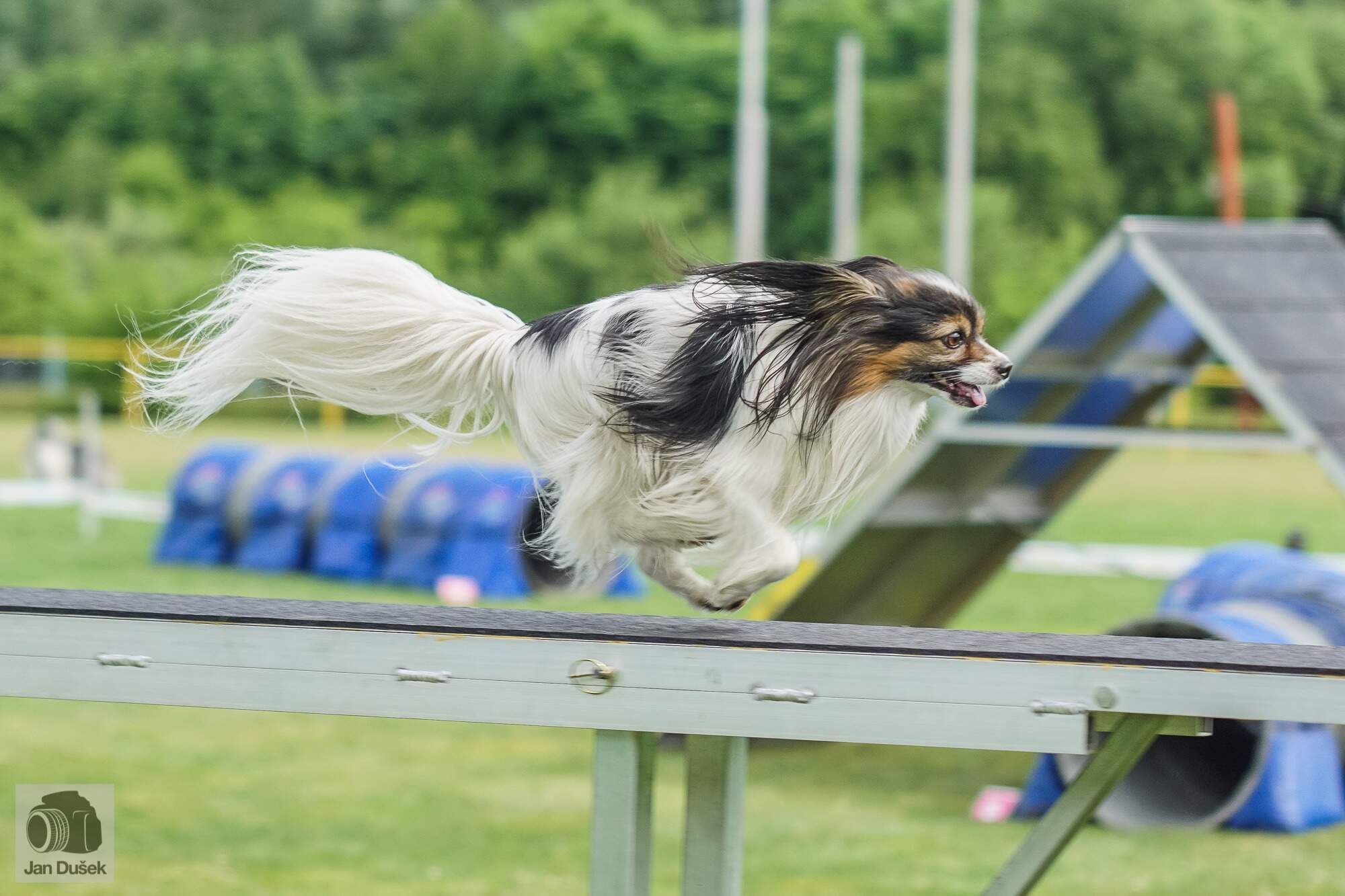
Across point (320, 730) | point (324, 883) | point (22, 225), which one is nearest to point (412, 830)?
point (324, 883)

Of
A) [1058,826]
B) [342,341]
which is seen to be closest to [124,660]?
[342,341]

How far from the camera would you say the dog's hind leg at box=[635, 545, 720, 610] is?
10.3 feet

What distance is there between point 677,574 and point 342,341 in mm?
799

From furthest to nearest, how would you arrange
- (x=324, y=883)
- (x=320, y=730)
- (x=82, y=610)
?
(x=320, y=730) < (x=324, y=883) < (x=82, y=610)

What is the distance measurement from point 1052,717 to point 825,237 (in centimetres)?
3504

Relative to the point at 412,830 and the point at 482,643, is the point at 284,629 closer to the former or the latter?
the point at 482,643

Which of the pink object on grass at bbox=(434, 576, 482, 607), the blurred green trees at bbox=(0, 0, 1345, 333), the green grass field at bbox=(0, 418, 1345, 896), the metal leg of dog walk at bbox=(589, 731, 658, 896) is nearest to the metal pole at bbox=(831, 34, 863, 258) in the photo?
the pink object on grass at bbox=(434, 576, 482, 607)

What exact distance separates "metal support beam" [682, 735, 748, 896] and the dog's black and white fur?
0.92ft

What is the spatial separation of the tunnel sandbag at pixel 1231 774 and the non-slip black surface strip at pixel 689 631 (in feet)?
7.40

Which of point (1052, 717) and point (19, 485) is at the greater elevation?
point (1052, 717)

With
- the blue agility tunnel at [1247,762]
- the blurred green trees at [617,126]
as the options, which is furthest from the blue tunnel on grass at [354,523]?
the blurred green trees at [617,126]

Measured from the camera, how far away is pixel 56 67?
41.2m

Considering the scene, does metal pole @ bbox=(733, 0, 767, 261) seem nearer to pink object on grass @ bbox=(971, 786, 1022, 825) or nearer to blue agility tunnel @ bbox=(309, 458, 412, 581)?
blue agility tunnel @ bbox=(309, 458, 412, 581)

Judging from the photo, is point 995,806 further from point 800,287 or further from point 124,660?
point 124,660
